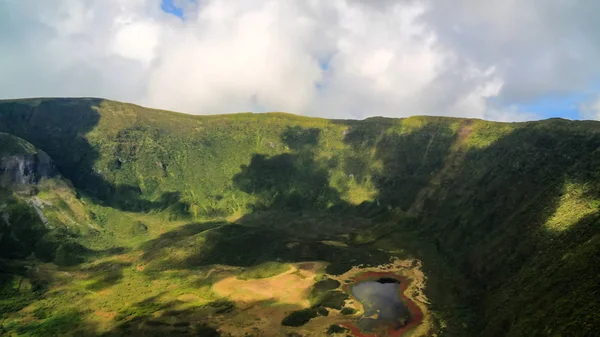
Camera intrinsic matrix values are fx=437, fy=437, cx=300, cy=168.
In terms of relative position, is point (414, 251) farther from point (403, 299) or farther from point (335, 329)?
point (335, 329)

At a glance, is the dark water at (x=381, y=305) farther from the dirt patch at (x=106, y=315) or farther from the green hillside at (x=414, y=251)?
the dirt patch at (x=106, y=315)

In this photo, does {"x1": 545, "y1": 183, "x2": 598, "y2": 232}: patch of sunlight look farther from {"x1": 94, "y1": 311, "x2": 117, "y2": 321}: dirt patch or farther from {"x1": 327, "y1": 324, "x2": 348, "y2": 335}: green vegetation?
{"x1": 94, "y1": 311, "x2": 117, "y2": 321}: dirt patch

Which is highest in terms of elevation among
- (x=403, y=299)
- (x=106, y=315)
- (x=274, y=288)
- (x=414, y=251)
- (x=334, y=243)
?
(x=414, y=251)

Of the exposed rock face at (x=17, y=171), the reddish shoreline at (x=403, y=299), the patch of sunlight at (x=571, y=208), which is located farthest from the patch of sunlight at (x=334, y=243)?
the exposed rock face at (x=17, y=171)

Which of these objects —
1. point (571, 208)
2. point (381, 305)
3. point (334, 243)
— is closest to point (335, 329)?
point (381, 305)

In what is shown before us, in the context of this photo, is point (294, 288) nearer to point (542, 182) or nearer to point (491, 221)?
point (491, 221)

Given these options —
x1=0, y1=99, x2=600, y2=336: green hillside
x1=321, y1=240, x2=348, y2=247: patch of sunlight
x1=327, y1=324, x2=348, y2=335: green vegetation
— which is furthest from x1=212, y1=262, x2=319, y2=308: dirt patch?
x1=321, y1=240, x2=348, y2=247: patch of sunlight
